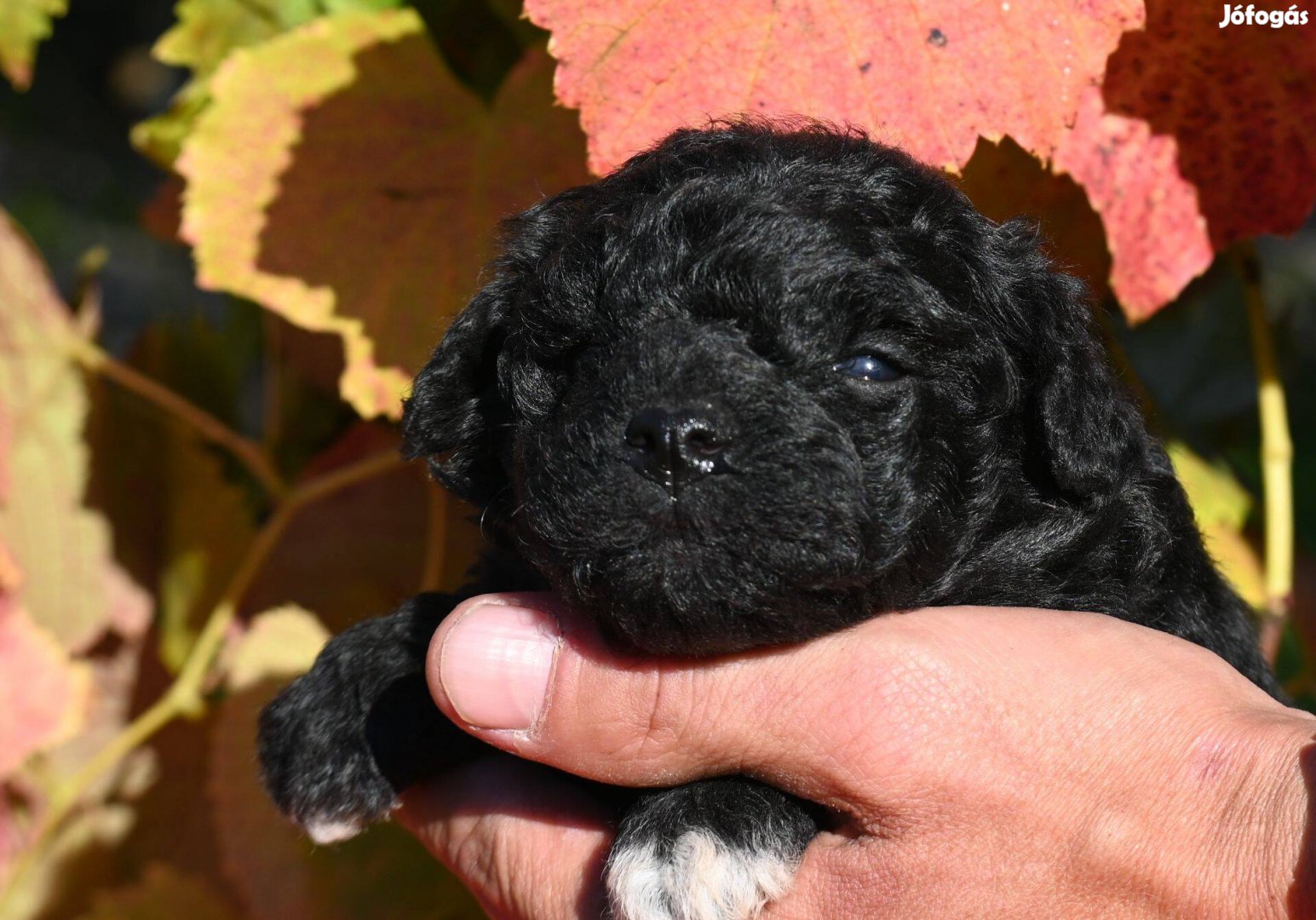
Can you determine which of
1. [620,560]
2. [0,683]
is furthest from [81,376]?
[620,560]

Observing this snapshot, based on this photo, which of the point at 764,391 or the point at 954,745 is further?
the point at 954,745

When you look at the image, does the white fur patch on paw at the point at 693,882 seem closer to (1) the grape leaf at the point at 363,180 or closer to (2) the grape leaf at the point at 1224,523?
(1) the grape leaf at the point at 363,180

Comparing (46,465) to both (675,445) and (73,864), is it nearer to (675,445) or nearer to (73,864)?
(73,864)

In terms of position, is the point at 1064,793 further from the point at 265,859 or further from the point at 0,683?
the point at 0,683

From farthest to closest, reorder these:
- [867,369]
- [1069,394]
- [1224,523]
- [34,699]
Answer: [1224,523] < [34,699] < [1069,394] < [867,369]

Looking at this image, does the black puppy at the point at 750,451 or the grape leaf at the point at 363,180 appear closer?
the black puppy at the point at 750,451

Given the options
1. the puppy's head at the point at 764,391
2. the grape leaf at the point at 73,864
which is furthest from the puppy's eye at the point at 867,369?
the grape leaf at the point at 73,864

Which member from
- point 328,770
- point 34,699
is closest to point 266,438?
point 34,699
